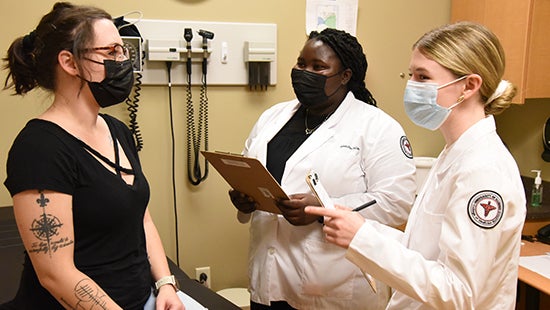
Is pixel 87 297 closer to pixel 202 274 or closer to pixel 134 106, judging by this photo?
pixel 134 106

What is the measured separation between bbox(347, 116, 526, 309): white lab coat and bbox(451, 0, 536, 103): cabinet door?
1.26 m

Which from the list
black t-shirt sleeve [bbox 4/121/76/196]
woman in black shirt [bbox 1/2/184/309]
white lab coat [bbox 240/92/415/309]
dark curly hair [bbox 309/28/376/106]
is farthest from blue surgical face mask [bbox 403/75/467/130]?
black t-shirt sleeve [bbox 4/121/76/196]

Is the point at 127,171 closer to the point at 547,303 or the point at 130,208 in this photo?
the point at 130,208

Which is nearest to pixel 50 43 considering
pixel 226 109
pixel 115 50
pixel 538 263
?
pixel 115 50

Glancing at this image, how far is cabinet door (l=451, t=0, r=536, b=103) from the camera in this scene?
2164 mm

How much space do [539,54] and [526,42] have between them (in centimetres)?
9

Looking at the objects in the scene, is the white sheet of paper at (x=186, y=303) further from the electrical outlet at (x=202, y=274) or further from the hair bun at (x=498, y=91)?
the electrical outlet at (x=202, y=274)

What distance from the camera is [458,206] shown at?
101 centimetres

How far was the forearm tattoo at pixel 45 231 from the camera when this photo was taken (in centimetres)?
97

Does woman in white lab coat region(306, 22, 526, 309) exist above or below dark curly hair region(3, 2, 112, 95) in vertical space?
below

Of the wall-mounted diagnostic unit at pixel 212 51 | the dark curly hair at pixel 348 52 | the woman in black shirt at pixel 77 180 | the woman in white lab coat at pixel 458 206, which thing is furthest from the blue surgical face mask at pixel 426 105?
the wall-mounted diagnostic unit at pixel 212 51

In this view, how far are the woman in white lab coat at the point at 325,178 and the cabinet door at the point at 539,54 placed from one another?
93cm

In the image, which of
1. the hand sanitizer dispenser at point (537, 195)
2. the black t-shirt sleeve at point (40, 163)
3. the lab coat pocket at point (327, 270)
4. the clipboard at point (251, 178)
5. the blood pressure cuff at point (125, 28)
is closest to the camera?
the black t-shirt sleeve at point (40, 163)

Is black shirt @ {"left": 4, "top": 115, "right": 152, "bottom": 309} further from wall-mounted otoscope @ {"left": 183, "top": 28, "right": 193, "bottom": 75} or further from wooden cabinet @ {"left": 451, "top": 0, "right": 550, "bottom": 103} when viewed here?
wooden cabinet @ {"left": 451, "top": 0, "right": 550, "bottom": 103}
